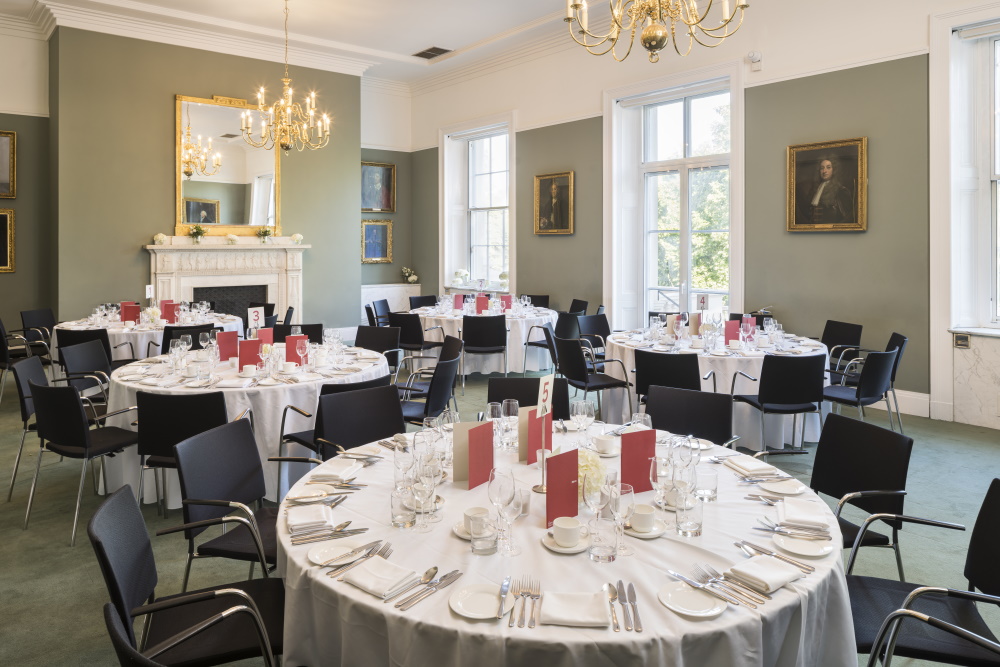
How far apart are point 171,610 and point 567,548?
4.45 ft

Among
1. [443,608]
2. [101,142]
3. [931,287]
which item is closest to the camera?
[443,608]

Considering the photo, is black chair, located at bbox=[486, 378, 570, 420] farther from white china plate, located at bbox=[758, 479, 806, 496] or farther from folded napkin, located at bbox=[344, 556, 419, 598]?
folded napkin, located at bbox=[344, 556, 419, 598]

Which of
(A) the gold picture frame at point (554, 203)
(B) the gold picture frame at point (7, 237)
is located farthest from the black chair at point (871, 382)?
(B) the gold picture frame at point (7, 237)

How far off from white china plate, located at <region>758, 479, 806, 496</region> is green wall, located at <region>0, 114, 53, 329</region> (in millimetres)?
10197

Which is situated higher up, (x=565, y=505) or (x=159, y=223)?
(x=159, y=223)

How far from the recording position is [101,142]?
9.49m

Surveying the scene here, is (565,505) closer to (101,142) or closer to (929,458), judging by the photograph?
(929,458)

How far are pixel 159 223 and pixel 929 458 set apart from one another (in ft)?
31.3

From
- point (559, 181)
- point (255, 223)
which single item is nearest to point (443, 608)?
point (559, 181)

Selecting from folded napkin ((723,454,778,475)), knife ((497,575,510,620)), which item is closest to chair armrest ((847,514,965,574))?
folded napkin ((723,454,778,475))

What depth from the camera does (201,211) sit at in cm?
1031

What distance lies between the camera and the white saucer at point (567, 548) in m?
2.05

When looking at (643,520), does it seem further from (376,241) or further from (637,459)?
(376,241)

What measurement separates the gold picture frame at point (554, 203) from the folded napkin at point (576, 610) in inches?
349
